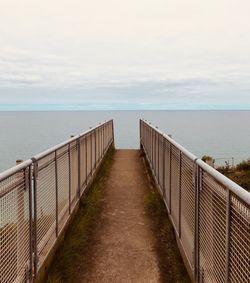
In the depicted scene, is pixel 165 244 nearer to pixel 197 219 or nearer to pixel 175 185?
pixel 175 185

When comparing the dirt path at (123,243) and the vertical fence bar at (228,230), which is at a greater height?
the vertical fence bar at (228,230)

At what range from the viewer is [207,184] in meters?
3.67

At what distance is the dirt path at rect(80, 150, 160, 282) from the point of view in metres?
4.90

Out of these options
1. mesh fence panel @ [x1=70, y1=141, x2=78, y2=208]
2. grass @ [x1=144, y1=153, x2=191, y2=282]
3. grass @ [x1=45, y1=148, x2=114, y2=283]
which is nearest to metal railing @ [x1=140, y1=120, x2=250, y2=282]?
grass @ [x1=144, y1=153, x2=191, y2=282]

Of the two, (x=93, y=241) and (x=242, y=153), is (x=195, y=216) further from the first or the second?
(x=242, y=153)

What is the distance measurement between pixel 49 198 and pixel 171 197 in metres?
2.32

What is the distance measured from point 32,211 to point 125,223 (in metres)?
3.15

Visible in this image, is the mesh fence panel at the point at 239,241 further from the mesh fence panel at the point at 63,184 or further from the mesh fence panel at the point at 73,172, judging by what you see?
the mesh fence panel at the point at 73,172

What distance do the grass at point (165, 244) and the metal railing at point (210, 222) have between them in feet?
0.64

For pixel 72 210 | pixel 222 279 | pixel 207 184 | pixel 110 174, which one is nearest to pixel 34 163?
pixel 207 184

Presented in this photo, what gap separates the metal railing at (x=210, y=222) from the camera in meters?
2.77

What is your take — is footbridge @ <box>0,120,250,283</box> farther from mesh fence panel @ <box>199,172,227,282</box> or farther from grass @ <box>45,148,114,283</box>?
grass @ <box>45,148,114,283</box>

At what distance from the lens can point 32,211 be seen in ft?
13.4

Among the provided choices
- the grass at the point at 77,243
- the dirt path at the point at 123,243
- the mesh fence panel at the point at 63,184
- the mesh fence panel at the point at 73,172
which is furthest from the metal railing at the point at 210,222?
the mesh fence panel at the point at 73,172
